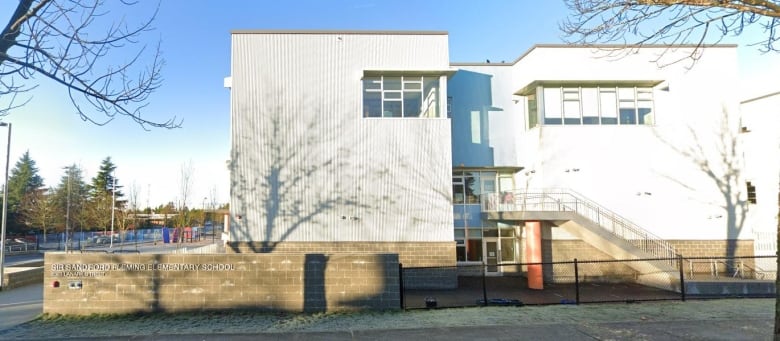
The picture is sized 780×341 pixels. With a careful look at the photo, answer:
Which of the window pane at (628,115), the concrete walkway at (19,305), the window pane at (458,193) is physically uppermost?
the window pane at (628,115)

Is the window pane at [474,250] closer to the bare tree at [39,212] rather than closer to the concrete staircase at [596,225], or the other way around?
the concrete staircase at [596,225]

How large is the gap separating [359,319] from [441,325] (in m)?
1.75

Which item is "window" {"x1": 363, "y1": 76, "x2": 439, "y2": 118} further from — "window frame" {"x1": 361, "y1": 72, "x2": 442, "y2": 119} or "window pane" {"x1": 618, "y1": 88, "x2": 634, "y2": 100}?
"window pane" {"x1": 618, "y1": 88, "x2": 634, "y2": 100}

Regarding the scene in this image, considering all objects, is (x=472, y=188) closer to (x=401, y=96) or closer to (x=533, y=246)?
(x=533, y=246)

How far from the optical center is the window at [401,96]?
1884cm

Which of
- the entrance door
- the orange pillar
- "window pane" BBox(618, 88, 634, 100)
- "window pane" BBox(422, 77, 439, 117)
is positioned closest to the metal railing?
the orange pillar

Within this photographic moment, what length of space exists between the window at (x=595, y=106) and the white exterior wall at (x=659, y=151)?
0.47 metres

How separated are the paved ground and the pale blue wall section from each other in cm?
1157

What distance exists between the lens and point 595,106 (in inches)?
794

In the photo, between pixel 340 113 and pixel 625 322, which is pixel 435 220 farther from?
pixel 625 322

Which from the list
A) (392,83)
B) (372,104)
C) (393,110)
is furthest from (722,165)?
(372,104)

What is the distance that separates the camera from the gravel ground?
836cm

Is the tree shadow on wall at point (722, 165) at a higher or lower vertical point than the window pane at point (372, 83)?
lower

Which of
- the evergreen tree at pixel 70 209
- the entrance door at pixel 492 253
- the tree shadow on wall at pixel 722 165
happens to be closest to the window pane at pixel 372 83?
the entrance door at pixel 492 253
